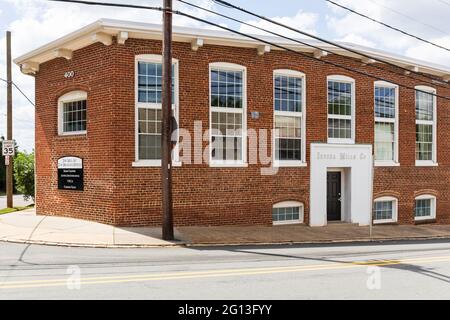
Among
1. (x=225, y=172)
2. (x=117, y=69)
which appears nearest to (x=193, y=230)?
(x=225, y=172)

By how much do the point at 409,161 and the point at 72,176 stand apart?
13711mm

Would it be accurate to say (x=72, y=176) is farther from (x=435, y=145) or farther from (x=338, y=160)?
(x=435, y=145)

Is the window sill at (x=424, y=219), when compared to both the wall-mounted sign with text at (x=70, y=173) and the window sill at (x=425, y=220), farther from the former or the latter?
the wall-mounted sign with text at (x=70, y=173)

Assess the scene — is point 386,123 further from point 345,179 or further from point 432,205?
point 432,205

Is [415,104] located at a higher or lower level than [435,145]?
higher

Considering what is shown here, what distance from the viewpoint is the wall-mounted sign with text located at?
15.6m

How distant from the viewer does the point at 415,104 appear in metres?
20.8

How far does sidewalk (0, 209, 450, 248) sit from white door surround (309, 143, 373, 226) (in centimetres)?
96

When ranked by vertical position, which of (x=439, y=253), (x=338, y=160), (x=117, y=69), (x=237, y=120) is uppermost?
(x=117, y=69)

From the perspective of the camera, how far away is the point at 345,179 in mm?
19031

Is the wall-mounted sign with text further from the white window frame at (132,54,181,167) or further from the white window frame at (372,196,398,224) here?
the white window frame at (372,196,398,224)

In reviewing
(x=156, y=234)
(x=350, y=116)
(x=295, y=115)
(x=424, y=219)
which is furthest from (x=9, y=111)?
(x=424, y=219)

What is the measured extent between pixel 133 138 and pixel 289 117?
5.87 m

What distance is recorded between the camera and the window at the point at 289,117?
56.3 feet
